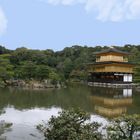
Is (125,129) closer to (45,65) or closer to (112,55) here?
(45,65)

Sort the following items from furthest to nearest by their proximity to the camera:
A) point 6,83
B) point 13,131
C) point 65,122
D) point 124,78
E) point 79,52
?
point 79,52, point 124,78, point 6,83, point 13,131, point 65,122

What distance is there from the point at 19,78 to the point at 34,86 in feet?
16.3

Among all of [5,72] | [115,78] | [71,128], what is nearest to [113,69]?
[115,78]

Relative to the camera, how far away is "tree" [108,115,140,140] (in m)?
7.43

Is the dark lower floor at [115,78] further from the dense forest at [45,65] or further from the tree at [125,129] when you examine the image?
the tree at [125,129]

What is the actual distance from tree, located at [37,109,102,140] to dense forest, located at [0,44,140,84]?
24.4 metres

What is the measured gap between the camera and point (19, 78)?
121ft

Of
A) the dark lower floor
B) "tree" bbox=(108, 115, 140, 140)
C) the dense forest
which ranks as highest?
the dense forest

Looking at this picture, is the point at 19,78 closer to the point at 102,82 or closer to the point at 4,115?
the point at 102,82

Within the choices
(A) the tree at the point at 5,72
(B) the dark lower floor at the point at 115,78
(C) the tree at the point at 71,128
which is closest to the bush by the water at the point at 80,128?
(C) the tree at the point at 71,128

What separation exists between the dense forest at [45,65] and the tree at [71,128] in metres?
24.4

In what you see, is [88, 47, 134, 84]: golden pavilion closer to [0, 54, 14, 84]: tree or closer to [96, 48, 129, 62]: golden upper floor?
[96, 48, 129, 62]: golden upper floor

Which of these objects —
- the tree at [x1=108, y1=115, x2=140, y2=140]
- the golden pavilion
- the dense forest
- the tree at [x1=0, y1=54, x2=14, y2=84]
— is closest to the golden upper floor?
the golden pavilion

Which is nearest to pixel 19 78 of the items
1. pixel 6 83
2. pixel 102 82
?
pixel 6 83
